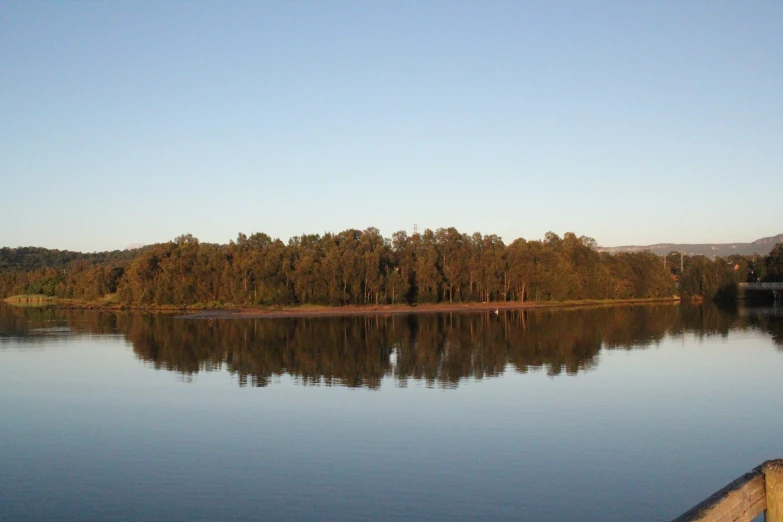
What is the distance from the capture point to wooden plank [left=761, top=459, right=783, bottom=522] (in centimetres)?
383

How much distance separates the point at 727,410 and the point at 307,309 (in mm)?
68451

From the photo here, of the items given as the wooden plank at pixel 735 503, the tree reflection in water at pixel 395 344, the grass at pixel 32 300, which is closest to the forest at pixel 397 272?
the tree reflection in water at pixel 395 344

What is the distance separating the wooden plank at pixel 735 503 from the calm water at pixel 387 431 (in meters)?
9.15

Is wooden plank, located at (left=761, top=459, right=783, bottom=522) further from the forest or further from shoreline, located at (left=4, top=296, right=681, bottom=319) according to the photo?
the forest

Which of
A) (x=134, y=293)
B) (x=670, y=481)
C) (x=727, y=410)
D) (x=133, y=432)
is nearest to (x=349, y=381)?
(x=133, y=432)

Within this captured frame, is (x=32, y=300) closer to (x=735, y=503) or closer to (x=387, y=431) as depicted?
(x=387, y=431)

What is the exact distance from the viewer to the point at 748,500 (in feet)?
12.6

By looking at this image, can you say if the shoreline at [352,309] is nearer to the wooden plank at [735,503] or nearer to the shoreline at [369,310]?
the shoreline at [369,310]

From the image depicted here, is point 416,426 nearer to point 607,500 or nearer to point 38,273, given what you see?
point 607,500

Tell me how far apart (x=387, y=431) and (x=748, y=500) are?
51.4 ft

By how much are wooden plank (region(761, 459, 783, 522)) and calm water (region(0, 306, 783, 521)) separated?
9.14m

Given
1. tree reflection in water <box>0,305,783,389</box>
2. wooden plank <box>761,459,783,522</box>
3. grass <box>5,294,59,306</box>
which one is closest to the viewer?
wooden plank <box>761,459,783,522</box>

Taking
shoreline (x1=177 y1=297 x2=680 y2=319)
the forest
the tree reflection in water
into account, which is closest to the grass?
the forest

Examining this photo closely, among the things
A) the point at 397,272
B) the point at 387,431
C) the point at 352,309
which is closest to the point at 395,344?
the point at 387,431
